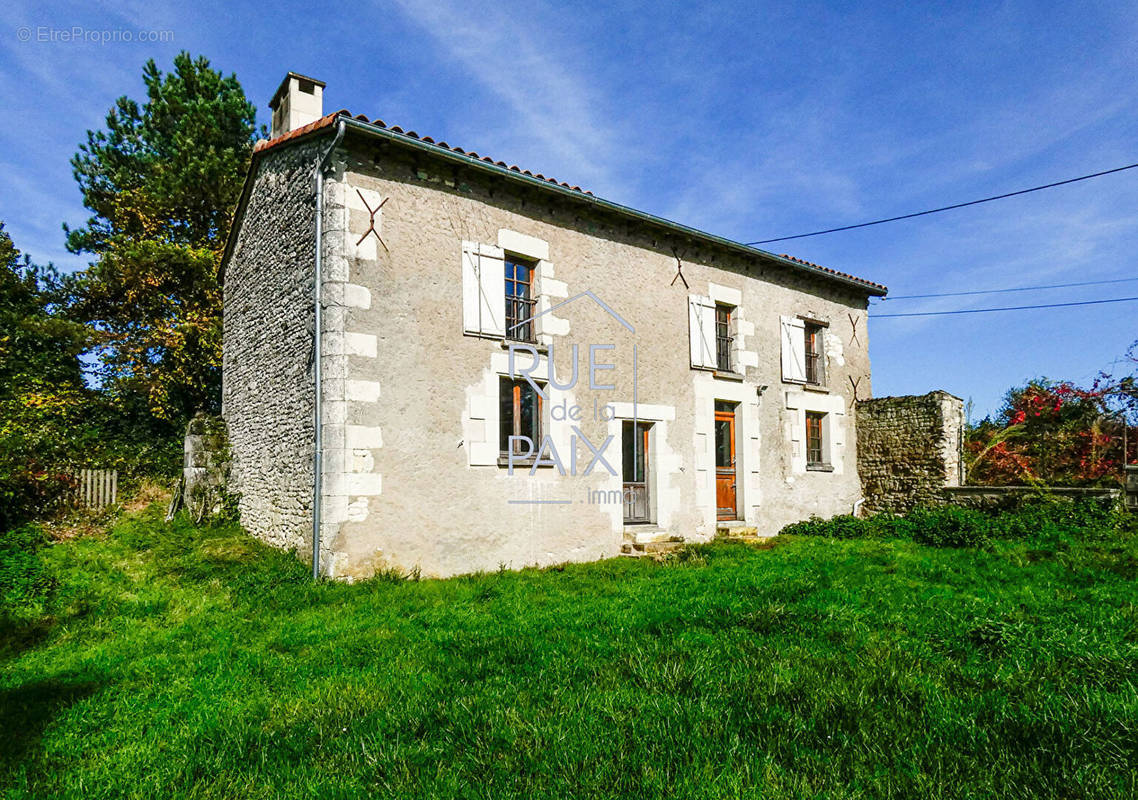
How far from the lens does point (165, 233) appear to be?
16.4m

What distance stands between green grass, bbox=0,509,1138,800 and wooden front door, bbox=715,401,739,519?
4.55 metres

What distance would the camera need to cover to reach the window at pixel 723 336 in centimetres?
1175

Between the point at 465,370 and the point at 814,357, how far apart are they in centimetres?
869

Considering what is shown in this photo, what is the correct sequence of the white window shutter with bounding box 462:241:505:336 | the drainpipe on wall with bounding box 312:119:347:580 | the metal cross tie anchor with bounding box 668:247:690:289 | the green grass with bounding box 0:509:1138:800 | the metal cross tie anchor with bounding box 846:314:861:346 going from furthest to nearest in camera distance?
the metal cross tie anchor with bounding box 846:314:861:346 → the metal cross tie anchor with bounding box 668:247:690:289 → the white window shutter with bounding box 462:241:505:336 → the drainpipe on wall with bounding box 312:119:347:580 → the green grass with bounding box 0:509:1138:800

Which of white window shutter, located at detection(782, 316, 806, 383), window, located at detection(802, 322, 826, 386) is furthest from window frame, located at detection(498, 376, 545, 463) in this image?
window, located at detection(802, 322, 826, 386)

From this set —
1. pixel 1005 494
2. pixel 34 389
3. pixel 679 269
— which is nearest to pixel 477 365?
pixel 679 269

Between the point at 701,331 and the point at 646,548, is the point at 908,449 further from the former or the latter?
the point at 646,548

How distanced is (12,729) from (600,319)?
7.92m

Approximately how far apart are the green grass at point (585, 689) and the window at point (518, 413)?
8.46ft

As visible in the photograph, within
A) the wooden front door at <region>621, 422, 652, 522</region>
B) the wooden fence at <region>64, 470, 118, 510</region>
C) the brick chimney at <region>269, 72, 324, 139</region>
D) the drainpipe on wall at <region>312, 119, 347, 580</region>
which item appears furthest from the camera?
the wooden fence at <region>64, 470, 118, 510</region>

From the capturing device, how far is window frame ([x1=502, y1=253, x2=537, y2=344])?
909 centimetres

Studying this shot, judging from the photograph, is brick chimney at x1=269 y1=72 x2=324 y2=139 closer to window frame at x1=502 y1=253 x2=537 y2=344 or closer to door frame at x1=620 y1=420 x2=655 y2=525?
window frame at x1=502 y1=253 x2=537 y2=344

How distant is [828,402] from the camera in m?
13.3

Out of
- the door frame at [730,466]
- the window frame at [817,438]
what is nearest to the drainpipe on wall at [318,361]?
the door frame at [730,466]
